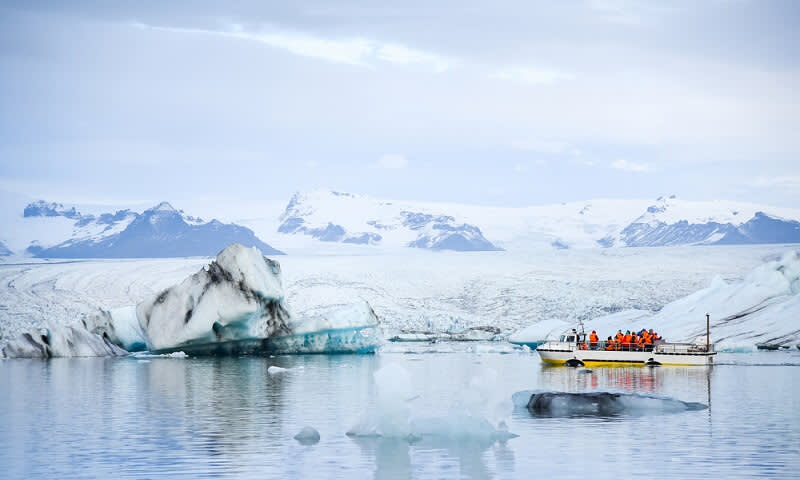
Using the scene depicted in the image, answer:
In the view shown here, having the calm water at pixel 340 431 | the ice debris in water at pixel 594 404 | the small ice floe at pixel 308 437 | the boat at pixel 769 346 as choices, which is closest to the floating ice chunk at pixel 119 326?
the calm water at pixel 340 431

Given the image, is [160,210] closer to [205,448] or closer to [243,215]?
[243,215]

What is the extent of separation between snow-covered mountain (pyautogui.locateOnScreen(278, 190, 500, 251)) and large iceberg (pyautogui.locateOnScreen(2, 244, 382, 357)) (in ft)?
372

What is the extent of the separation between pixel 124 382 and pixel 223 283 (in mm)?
9037

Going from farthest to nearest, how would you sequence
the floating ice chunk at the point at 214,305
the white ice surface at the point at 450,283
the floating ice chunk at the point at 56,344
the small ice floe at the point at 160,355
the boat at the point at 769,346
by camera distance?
the white ice surface at the point at 450,283, the boat at the point at 769,346, the small ice floe at the point at 160,355, the floating ice chunk at the point at 56,344, the floating ice chunk at the point at 214,305

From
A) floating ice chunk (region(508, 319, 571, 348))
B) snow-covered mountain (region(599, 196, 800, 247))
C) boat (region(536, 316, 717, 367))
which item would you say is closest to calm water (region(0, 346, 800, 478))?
boat (region(536, 316, 717, 367))

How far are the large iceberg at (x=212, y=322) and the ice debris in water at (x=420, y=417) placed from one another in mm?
18433

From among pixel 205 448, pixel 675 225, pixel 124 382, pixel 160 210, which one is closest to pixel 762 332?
pixel 124 382

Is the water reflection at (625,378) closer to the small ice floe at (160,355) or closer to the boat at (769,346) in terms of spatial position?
the boat at (769,346)

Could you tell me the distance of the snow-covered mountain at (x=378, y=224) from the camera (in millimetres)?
159250

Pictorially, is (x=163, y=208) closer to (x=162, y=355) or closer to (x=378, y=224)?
(x=378, y=224)

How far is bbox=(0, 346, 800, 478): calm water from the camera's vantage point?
10766 millimetres

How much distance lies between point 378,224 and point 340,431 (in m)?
160

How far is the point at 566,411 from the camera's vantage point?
596 inches

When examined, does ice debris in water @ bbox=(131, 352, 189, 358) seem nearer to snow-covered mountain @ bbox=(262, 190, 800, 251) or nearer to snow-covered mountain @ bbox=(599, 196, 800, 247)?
snow-covered mountain @ bbox=(262, 190, 800, 251)
